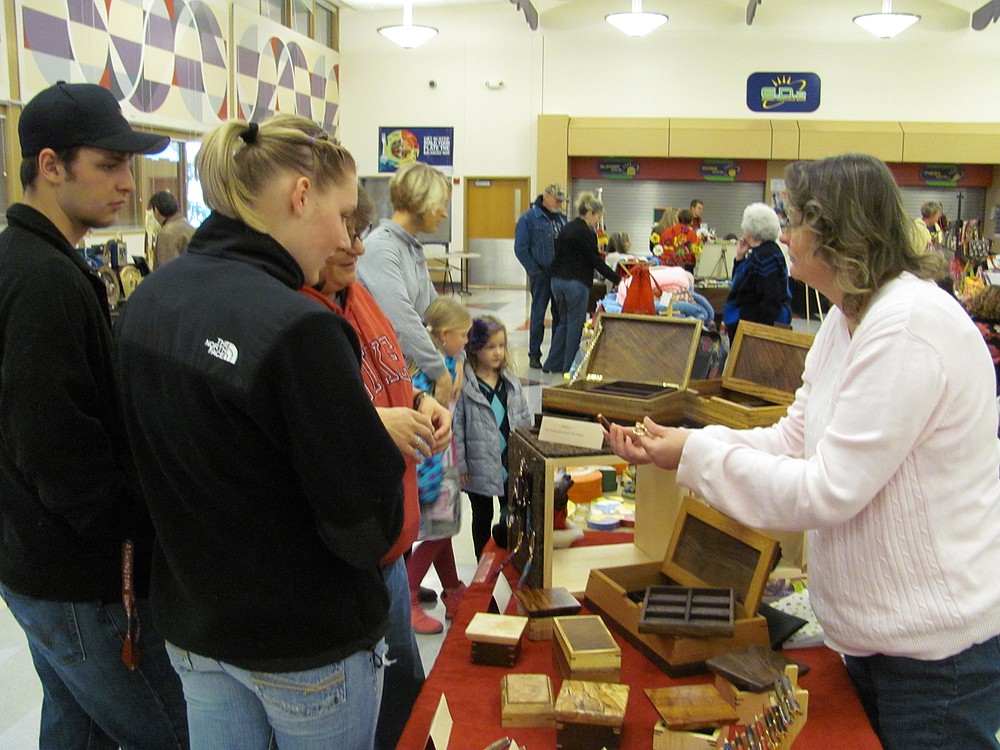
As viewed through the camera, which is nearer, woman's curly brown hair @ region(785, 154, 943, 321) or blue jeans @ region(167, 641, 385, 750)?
blue jeans @ region(167, 641, 385, 750)

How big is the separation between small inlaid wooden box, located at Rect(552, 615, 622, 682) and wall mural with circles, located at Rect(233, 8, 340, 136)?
9.24 meters

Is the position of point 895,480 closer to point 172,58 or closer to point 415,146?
point 172,58

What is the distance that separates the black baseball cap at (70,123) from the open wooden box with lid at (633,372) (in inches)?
41.1

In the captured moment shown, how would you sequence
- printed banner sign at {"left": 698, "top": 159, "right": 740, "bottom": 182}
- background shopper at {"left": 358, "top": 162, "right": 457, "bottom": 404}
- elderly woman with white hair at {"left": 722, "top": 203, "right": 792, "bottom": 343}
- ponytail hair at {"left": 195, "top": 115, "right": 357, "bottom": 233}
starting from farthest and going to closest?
printed banner sign at {"left": 698, "top": 159, "right": 740, "bottom": 182} → elderly woman with white hair at {"left": 722, "top": 203, "right": 792, "bottom": 343} → background shopper at {"left": 358, "top": 162, "right": 457, "bottom": 404} → ponytail hair at {"left": 195, "top": 115, "right": 357, "bottom": 233}

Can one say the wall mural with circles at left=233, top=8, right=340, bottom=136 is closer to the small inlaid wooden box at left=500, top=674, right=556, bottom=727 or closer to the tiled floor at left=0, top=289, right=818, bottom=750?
the tiled floor at left=0, top=289, right=818, bottom=750

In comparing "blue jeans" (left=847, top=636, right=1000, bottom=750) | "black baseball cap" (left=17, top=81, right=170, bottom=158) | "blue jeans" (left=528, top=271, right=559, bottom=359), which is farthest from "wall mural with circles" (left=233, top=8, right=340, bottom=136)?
"blue jeans" (left=847, top=636, right=1000, bottom=750)

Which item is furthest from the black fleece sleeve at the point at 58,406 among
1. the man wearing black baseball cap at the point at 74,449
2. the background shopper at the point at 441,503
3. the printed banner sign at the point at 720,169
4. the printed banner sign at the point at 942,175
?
the printed banner sign at the point at 942,175

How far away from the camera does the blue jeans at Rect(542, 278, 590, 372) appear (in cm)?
760

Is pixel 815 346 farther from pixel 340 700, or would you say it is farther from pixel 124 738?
pixel 124 738

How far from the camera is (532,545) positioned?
5.99 feet

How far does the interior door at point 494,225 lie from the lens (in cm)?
1416

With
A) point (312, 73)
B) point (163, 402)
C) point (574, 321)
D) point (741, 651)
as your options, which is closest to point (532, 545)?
point (741, 651)

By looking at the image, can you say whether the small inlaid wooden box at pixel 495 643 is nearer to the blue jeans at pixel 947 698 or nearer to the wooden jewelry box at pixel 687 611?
the wooden jewelry box at pixel 687 611

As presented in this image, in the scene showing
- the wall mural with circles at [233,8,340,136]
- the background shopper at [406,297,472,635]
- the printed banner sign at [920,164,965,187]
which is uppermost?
the wall mural with circles at [233,8,340,136]
